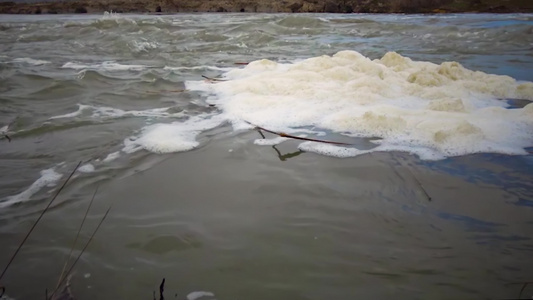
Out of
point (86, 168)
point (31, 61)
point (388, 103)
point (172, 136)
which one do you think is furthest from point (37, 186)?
point (31, 61)

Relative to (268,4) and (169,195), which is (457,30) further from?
(268,4)

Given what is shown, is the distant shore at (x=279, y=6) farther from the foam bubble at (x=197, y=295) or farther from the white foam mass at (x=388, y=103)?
the foam bubble at (x=197, y=295)

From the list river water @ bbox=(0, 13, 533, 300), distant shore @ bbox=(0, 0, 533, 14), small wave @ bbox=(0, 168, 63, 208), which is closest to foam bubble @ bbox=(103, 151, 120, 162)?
river water @ bbox=(0, 13, 533, 300)

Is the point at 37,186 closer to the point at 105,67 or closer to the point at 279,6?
the point at 105,67

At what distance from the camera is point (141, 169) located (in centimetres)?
252

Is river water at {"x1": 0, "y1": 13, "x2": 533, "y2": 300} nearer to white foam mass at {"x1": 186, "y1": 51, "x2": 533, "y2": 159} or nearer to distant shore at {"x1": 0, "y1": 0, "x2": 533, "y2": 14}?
white foam mass at {"x1": 186, "y1": 51, "x2": 533, "y2": 159}

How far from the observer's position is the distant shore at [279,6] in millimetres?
23828

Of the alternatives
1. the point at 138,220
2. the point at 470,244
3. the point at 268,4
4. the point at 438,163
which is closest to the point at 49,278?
the point at 138,220

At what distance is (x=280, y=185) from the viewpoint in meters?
2.24

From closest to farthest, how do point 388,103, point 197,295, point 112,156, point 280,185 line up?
point 197,295
point 280,185
point 112,156
point 388,103

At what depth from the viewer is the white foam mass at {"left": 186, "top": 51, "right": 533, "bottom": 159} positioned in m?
2.75

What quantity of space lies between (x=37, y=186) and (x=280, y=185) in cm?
154

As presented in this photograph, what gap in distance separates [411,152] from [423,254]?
117cm

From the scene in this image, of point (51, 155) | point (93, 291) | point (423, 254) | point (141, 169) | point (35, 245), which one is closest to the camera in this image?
point (93, 291)
